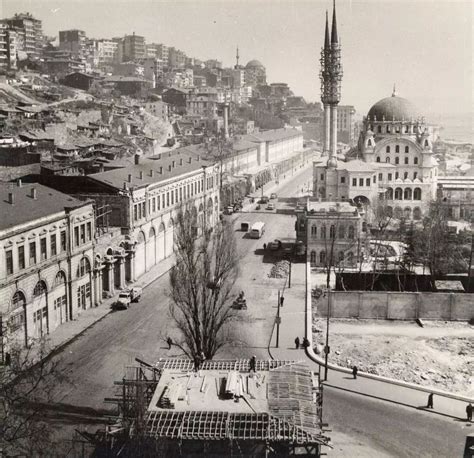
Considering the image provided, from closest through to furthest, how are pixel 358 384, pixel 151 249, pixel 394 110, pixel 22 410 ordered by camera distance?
pixel 22 410
pixel 358 384
pixel 151 249
pixel 394 110

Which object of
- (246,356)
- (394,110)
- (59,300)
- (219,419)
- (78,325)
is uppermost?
(394,110)

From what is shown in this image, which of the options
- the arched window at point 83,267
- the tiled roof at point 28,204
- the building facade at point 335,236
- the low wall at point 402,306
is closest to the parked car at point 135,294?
the arched window at point 83,267

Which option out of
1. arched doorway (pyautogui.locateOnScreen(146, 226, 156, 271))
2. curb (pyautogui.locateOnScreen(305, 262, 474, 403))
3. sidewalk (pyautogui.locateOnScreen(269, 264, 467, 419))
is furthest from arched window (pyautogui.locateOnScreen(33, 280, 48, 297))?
arched doorway (pyautogui.locateOnScreen(146, 226, 156, 271))

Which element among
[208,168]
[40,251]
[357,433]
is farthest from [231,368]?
[208,168]

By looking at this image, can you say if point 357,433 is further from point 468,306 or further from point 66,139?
point 66,139

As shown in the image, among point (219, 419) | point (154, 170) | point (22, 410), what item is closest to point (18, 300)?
point (22, 410)

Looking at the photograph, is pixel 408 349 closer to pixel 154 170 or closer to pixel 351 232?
pixel 351 232

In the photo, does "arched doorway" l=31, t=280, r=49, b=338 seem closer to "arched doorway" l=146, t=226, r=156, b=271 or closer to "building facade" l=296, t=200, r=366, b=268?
"arched doorway" l=146, t=226, r=156, b=271

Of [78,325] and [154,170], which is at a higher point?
[154,170]
